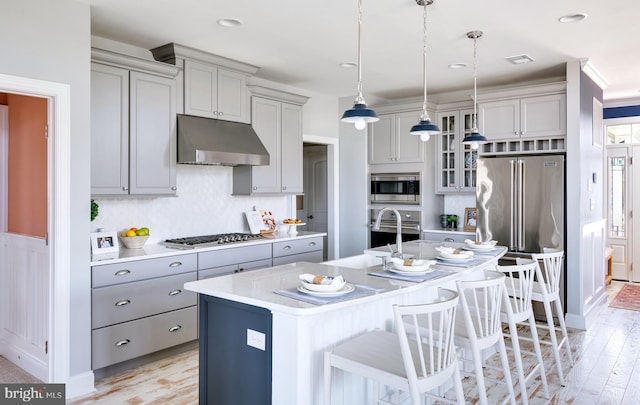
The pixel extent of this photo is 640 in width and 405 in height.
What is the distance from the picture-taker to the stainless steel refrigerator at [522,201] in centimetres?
490

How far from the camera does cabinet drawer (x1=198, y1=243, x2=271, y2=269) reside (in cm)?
409

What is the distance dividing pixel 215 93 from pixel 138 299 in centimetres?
201

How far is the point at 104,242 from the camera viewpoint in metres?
3.77

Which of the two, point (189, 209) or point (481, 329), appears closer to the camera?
point (481, 329)

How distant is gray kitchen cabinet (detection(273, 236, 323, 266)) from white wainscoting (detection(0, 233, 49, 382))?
2066 millimetres

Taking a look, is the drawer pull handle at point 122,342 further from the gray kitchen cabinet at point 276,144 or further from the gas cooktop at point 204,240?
the gray kitchen cabinet at point 276,144

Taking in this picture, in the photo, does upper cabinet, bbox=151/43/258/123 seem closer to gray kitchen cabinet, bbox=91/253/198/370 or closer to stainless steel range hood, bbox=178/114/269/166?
stainless steel range hood, bbox=178/114/269/166

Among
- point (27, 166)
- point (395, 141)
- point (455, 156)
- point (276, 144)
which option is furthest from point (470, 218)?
→ point (27, 166)

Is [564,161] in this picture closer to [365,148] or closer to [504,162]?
[504,162]

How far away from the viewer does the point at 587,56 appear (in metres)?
4.58

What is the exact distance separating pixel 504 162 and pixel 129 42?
3.96 m

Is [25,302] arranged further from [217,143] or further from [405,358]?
[405,358]

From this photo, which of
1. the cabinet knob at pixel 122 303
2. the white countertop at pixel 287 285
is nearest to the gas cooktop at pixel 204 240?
the cabinet knob at pixel 122 303

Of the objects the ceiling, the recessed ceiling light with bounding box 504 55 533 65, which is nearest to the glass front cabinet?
the ceiling
